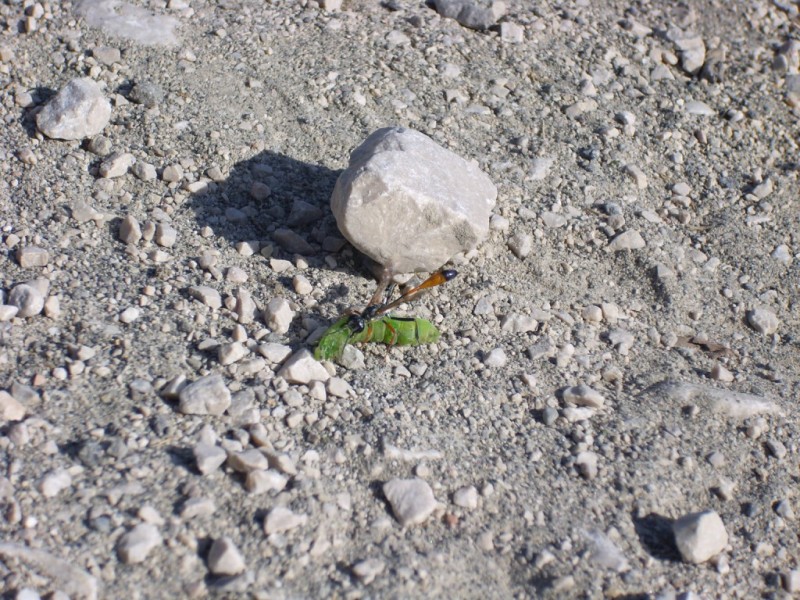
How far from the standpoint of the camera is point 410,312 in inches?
137

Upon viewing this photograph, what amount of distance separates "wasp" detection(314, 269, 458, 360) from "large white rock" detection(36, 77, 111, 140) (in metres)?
1.50

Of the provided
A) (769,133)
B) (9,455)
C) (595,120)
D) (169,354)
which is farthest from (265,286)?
(769,133)

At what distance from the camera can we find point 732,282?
3961 mm

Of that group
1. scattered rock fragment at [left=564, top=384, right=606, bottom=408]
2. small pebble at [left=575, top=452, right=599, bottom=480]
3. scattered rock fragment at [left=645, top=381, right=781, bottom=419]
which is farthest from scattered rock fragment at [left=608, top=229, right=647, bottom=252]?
small pebble at [left=575, top=452, right=599, bottom=480]

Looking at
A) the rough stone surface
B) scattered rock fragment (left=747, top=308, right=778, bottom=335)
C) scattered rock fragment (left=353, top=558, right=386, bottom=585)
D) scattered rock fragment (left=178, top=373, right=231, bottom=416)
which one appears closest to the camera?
scattered rock fragment (left=353, top=558, right=386, bottom=585)

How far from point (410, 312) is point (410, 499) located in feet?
3.00

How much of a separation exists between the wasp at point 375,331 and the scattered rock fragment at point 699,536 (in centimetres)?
111

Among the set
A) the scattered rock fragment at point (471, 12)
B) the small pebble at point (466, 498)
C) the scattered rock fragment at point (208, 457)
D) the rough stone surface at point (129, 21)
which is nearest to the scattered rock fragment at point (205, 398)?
the scattered rock fragment at point (208, 457)

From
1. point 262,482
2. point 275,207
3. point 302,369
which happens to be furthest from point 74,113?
point 262,482

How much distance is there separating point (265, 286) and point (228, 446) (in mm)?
827

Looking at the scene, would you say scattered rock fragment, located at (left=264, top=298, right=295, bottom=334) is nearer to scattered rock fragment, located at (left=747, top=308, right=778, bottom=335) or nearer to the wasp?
the wasp

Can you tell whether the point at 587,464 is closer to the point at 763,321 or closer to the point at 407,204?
the point at 407,204

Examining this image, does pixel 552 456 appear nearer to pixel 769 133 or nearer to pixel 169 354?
pixel 169 354

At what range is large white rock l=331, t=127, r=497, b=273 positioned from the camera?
335 centimetres
